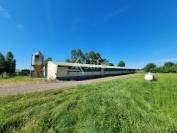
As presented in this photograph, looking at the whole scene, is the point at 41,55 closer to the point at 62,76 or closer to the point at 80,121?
the point at 62,76

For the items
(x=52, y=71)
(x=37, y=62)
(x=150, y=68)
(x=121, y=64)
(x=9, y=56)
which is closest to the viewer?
(x=52, y=71)

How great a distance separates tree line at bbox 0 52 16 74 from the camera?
147 feet

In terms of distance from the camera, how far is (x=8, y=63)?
4853 cm

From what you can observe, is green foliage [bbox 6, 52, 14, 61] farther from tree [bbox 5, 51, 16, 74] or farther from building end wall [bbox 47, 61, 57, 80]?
building end wall [bbox 47, 61, 57, 80]

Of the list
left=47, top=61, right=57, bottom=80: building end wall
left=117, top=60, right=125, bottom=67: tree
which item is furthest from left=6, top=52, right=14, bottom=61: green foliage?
left=117, top=60, right=125, bottom=67: tree

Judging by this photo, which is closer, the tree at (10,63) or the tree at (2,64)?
the tree at (2,64)

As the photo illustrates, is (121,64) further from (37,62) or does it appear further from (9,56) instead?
(37,62)

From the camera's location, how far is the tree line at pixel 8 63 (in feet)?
147

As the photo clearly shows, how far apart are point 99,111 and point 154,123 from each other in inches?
66.9

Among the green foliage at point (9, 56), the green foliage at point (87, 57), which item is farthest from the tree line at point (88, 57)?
the green foliage at point (9, 56)

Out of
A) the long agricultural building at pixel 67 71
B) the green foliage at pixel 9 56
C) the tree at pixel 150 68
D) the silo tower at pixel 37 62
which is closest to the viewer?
the long agricultural building at pixel 67 71

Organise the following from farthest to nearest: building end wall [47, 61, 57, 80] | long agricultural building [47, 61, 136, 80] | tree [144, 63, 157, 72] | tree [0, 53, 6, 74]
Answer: tree [144, 63, 157, 72]
tree [0, 53, 6, 74]
long agricultural building [47, 61, 136, 80]
building end wall [47, 61, 57, 80]

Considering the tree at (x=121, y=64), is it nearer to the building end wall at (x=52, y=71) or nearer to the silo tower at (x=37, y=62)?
the silo tower at (x=37, y=62)

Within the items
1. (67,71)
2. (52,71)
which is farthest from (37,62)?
Answer: (67,71)
